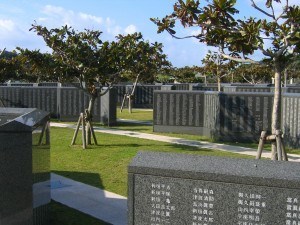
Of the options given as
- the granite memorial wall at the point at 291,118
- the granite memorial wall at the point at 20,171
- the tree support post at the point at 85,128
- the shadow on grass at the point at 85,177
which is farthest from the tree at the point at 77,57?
the granite memorial wall at the point at 20,171

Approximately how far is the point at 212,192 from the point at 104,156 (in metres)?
7.64

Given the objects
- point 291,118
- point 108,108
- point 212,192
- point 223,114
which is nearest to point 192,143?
point 223,114

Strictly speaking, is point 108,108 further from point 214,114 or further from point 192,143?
point 192,143

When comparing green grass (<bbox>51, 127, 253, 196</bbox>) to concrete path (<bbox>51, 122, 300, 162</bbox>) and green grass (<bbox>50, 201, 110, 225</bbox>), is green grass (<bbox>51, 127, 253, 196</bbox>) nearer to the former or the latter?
concrete path (<bbox>51, 122, 300, 162</bbox>)

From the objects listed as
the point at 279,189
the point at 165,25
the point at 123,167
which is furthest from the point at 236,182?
the point at 123,167

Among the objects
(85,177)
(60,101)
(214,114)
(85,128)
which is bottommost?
(85,177)

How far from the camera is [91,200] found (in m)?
8.02

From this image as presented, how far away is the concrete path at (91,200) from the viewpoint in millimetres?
7191

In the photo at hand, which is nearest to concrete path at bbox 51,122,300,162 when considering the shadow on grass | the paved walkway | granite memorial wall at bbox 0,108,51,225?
the shadow on grass

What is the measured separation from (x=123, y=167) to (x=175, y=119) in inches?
264

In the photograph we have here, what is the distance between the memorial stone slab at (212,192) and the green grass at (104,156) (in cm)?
374

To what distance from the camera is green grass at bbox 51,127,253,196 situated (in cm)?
958

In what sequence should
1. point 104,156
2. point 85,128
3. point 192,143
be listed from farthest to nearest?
1. point 192,143
2. point 85,128
3. point 104,156

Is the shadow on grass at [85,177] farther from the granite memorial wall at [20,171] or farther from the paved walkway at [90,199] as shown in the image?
the granite memorial wall at [20,171]
